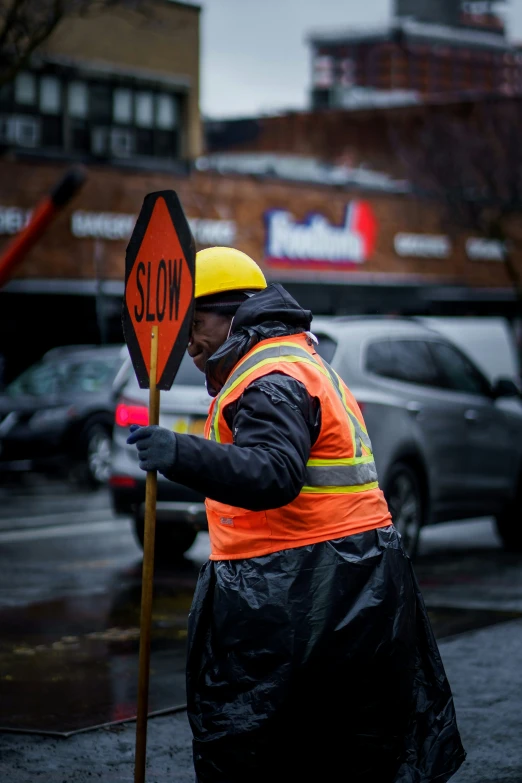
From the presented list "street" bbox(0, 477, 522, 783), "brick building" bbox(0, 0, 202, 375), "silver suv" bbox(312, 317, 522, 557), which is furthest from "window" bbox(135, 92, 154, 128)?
"silver suv" bbox(312, 317, 522, 557)

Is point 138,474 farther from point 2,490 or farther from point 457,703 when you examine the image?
point 2,490

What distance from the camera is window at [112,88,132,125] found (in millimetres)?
30062

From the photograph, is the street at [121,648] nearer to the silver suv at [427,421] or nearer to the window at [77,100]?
the silver suv at [427,421]

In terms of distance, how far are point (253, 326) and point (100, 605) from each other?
5448 millimetres

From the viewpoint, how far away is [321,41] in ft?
370

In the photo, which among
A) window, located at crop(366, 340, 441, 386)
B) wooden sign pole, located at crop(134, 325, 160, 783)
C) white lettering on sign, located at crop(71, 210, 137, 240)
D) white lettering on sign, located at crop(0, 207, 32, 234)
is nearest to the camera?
wooden sign pole, located at crop(134, 325, 160, 783)

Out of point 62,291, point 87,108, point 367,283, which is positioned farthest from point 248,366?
point 367,283

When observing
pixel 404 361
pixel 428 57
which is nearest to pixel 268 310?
pixel 404 361

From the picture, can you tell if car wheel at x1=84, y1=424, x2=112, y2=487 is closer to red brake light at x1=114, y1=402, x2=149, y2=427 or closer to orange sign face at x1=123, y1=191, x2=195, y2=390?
red brake light at x1=114, y1=402, x2=149, y2=427

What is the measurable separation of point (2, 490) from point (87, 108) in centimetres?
1377

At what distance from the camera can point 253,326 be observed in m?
3.75

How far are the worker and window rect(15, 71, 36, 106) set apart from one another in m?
24.8

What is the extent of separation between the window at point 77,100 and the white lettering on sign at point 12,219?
233 inches

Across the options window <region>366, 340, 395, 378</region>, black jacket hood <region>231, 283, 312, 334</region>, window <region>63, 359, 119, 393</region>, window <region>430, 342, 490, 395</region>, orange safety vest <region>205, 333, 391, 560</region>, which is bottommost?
window <region>63, 359, 119, 393</region>
